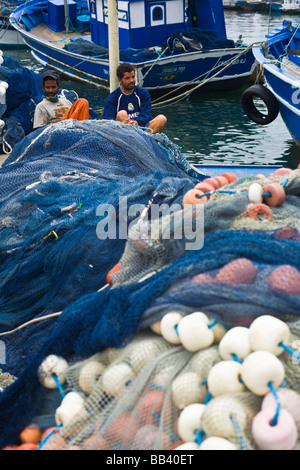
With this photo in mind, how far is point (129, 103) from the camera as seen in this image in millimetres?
7609

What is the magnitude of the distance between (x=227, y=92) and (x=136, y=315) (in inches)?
602

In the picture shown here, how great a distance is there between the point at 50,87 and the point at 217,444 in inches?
247

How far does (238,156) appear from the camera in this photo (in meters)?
12.1

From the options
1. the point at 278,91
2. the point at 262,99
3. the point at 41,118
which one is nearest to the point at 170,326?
the point at 41,118

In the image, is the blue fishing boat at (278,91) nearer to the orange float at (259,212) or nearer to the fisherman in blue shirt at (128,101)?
the fisherman in blue shirt at (128,101)

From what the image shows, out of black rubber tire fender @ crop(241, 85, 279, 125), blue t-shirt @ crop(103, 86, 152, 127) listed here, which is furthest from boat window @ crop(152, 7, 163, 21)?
blue t-shirt @ crop(103, 86, 152, 127)

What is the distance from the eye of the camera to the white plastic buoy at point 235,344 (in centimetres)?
209

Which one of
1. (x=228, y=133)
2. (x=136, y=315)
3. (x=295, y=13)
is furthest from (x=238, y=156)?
(x=295, y=13)

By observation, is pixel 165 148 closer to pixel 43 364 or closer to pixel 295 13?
pixel 43 364

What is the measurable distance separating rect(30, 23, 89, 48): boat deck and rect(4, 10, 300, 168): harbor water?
2.62 m

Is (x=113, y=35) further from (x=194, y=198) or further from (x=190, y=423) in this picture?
(x=190, y=423)

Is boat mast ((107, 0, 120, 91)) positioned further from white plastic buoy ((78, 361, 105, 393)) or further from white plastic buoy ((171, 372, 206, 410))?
white plastic buoy ((171, 372, 206, 410))

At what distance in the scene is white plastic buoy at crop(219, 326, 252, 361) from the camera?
2086 mm
